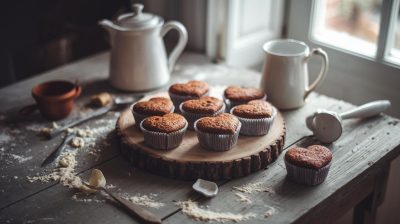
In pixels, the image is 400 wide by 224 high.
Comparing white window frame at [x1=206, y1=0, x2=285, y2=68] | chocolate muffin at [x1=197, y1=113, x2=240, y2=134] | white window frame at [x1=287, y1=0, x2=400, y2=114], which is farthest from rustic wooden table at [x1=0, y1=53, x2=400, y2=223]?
white window frame at [x1=206, y1=0, x2=285, y2=68]

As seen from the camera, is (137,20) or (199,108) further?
(137,20)

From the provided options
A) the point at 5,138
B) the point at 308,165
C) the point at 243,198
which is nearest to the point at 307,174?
the point at 308,165

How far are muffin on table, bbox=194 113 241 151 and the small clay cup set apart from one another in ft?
1.16

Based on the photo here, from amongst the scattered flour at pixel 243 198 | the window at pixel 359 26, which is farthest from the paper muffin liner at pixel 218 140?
the window at pixel 359 26

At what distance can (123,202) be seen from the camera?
96 cm

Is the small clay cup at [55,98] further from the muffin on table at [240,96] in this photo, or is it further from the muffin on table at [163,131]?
the muffin on table at [240,96]

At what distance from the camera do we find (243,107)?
3.73 feet

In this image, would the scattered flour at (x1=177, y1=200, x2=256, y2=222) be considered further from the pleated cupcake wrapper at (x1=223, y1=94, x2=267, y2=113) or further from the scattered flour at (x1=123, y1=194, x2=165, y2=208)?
the pleated cupcake wrapper at (x1=223, y1=94, x2=267, y2=113)

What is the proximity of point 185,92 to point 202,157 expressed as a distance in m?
0.23

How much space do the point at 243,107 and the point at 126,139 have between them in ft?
0.85

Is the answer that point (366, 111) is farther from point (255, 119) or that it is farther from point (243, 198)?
point (243, 198)

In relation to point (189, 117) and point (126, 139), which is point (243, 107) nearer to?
point (189, 117)

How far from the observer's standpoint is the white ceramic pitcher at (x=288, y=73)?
1229mm

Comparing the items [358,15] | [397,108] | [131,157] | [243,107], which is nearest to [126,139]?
[131,157]
